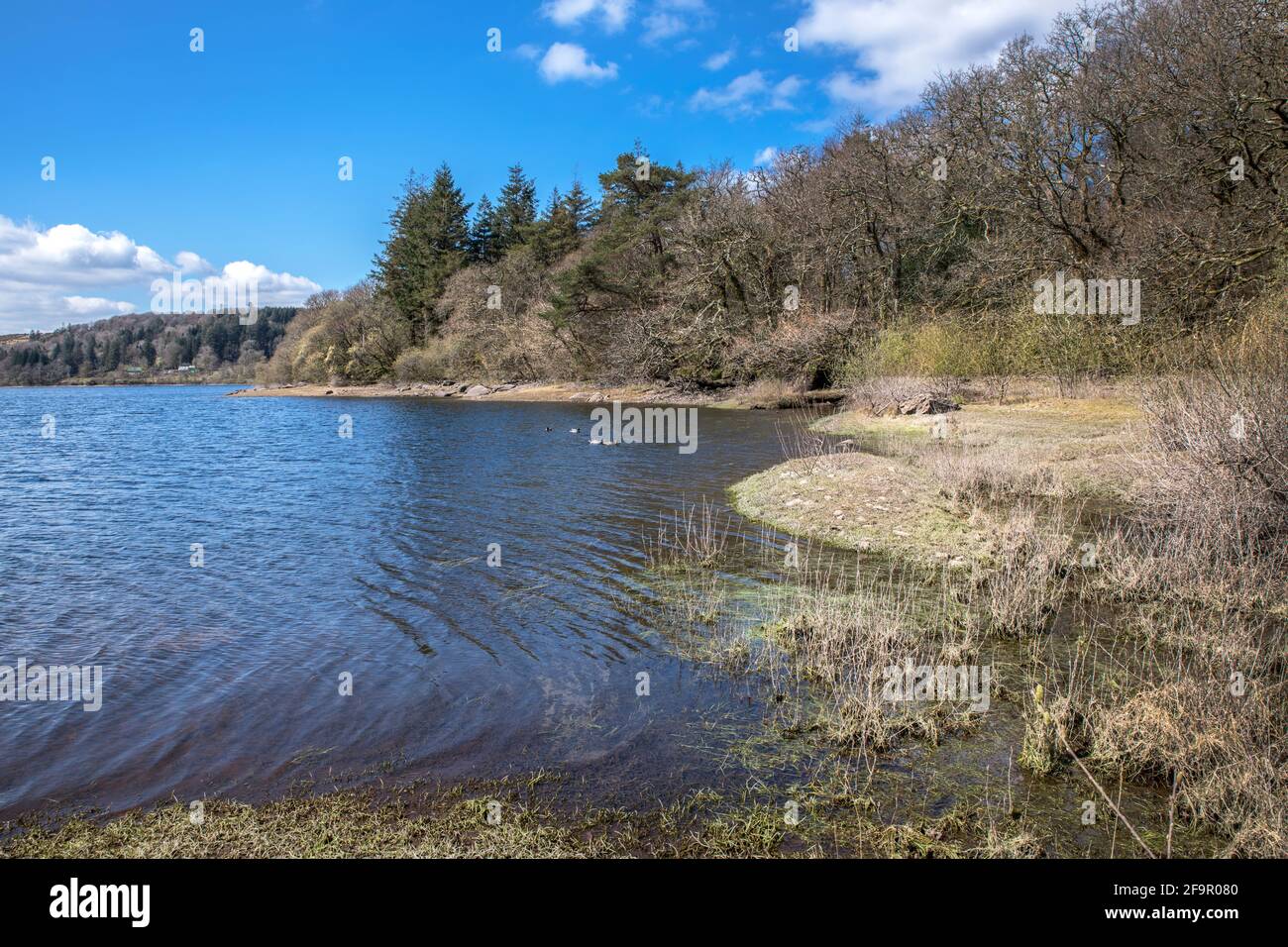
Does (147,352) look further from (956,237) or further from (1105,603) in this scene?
(1105,603)

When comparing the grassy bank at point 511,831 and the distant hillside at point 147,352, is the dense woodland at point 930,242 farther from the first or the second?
the distant hillside at point 147,352

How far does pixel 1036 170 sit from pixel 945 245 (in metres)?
8.29

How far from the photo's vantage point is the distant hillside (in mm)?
139500

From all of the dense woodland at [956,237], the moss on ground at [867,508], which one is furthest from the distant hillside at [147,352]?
the moss on ground at [867,508]

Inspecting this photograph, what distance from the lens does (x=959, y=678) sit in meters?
7.12

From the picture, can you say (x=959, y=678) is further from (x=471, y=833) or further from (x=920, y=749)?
(x=471, y=833)

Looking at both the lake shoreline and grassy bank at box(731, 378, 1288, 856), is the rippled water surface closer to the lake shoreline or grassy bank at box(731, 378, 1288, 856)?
grassy bank at box(731, 378, 1288, 856)

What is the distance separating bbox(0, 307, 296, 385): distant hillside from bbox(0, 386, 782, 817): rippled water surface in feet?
418

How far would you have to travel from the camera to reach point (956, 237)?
3612 centimetres

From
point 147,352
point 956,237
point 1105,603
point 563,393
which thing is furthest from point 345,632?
point 147,352

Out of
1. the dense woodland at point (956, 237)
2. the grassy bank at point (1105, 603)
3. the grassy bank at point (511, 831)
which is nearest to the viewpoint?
the grassy bank at point (511, 831)

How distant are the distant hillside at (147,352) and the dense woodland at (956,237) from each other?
91.5m

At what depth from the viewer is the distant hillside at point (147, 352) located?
140 m

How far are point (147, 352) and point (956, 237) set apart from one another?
6470 inches
